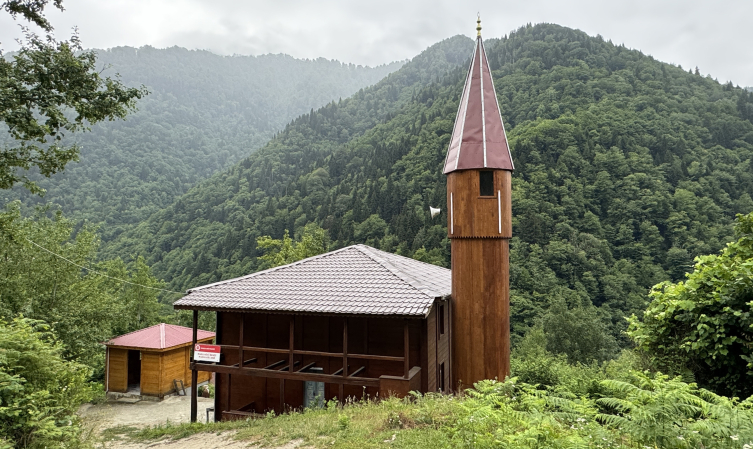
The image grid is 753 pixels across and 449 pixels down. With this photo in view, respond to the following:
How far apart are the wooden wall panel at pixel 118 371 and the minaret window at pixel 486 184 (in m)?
18.2

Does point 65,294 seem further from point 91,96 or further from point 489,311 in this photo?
point 489,311

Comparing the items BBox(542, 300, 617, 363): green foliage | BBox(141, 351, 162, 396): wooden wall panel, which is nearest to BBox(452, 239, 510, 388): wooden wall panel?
BBox(141, 351, 162, 396): wooden wall panel

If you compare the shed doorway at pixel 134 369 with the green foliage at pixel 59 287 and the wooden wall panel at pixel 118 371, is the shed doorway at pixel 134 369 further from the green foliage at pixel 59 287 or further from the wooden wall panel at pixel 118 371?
the green foliage at pixel 59 287

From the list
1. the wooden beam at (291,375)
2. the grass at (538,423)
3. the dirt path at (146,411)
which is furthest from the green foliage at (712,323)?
the dirt path at (146,411)

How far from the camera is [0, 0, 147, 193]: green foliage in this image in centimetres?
885

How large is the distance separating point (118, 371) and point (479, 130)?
1943cm

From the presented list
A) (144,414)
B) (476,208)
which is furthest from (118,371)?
(476,208)

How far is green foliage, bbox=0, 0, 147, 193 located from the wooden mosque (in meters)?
5.85

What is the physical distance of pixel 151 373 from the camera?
20641mm

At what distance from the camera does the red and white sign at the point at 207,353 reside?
13531mm

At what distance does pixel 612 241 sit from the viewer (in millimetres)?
59000

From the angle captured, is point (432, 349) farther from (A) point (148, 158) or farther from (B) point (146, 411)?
(A) point (148, 158)

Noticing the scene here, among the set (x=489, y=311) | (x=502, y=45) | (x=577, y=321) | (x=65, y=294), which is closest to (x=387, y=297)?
(x=489, y=311)

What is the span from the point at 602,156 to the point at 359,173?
40709 millimetres
